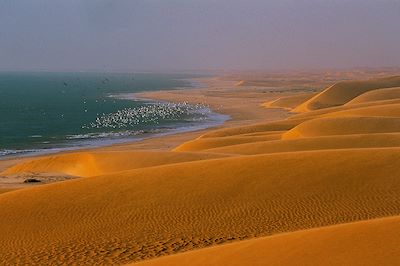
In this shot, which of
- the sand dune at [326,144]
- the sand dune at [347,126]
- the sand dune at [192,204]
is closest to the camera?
the sand dune at [192,204]

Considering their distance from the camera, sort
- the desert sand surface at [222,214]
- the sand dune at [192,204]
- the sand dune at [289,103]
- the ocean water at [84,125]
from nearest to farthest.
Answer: the desert sand surface at [222,214], the sand dune at [192,204], the ocean water at [84,125], the sand dune at [289,103]

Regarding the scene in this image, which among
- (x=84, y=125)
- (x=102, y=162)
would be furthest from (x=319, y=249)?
(x=84, y=125)

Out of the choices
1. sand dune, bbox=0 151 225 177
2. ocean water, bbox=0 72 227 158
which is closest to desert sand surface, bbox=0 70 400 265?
sand dune, bbox=0 151 225 177

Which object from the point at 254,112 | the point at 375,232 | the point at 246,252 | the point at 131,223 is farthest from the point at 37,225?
the point at 254,112

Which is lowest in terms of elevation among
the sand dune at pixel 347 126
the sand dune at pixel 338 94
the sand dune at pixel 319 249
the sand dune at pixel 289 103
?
the sand dune at pixel 289 103

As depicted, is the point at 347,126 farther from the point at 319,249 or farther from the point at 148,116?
the point at 148,116

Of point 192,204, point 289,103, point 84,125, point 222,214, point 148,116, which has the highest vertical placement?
point 192,204

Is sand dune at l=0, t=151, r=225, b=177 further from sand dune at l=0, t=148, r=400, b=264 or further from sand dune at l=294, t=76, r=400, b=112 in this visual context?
sand dune at l=294, t=76, r=400, b=112

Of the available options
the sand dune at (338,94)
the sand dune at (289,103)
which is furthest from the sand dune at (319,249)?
the sand dune at (289,103)

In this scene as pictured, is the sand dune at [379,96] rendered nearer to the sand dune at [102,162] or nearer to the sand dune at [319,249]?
the sand dune at [102,162]
